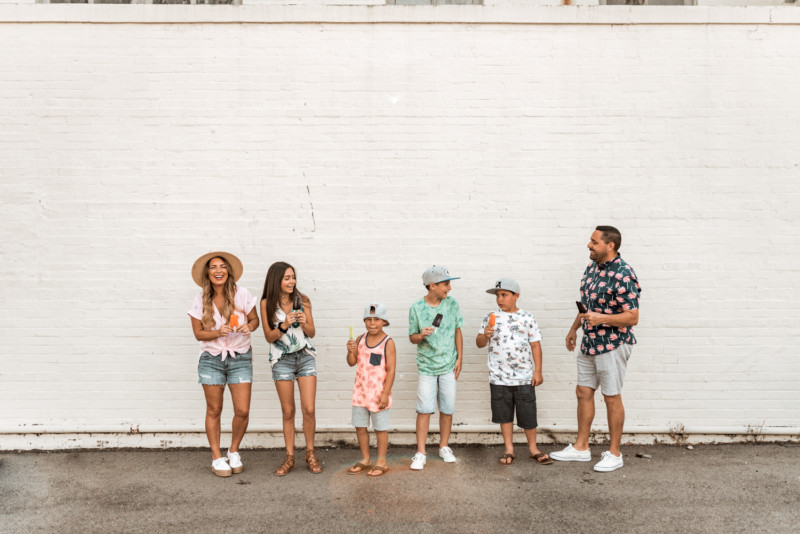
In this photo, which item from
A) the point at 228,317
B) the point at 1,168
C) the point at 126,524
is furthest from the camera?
the point at 1,168

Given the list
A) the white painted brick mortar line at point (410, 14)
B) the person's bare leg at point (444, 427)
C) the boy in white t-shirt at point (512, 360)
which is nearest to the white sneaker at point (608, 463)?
the boy in white t-shirt at point (512, 360)

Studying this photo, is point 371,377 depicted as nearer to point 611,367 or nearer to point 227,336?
point 227,336

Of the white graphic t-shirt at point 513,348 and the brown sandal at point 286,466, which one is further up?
the white graphic t-shirt at point 513,348

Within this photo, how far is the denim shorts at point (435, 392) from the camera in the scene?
→ 5645 mm

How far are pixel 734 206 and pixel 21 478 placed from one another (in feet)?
22.6

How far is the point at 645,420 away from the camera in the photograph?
6.34 meters

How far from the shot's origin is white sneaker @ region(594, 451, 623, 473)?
18.0 feet

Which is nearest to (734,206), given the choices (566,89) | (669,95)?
(669,95)

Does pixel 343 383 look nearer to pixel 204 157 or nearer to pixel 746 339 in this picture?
pixel 204 157

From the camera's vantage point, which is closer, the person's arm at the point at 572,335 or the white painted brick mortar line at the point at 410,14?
the person's arm at the point at 572,335

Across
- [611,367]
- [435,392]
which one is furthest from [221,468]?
[611,367]

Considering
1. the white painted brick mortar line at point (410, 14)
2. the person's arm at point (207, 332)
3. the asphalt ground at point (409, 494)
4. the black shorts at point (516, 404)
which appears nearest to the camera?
the asphalt ground at point (409, 494)

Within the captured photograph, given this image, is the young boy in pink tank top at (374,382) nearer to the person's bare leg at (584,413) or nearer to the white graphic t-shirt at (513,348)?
the white graphic t-shirt at (513,348)

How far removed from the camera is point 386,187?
20.7 feet
